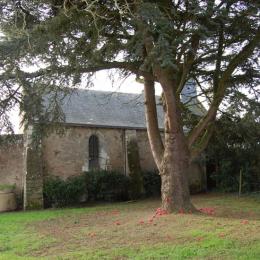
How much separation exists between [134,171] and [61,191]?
4423 millimetres

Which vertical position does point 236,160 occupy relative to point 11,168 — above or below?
above

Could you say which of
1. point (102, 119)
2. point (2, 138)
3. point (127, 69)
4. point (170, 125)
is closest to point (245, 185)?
point (102, 119)

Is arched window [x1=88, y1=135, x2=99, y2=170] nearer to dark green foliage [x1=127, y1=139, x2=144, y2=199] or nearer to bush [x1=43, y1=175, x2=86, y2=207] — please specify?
dark green foliage [x1=127, y1=139, x2=144, y2=199]

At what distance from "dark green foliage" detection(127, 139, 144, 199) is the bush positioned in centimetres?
290

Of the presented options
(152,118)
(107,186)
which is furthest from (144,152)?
(152,118)

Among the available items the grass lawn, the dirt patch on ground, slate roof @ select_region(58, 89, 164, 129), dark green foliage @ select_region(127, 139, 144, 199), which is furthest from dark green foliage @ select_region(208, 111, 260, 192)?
the grass lawn

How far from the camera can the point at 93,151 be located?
952 inches

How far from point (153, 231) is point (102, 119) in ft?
46.3

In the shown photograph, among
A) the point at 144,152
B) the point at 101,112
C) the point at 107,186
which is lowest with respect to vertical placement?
the point at 107,186

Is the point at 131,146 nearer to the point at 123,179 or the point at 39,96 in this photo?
the point at 123,179

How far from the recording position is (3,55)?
1052 cm

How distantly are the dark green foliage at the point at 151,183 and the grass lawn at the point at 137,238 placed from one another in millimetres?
9487

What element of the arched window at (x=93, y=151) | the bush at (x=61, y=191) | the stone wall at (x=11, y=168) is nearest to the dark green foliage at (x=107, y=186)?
the bush at (x=61, y=191)

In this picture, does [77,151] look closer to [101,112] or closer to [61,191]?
[61,191]
